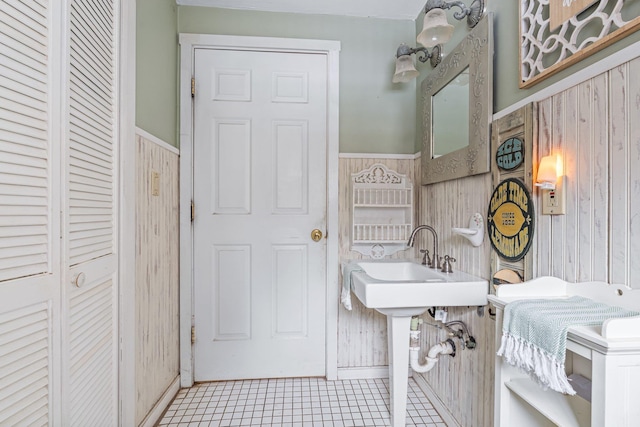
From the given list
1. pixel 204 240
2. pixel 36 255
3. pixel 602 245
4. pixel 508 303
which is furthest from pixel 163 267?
pixel 602 245

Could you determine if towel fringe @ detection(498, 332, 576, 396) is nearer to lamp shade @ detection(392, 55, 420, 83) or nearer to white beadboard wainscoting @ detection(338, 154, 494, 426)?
white beadboard wainscoting @ detection(338, 154, 494, 426)

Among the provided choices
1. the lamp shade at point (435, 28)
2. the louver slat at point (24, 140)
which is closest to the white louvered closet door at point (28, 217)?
the louver slat at point (24, 140)

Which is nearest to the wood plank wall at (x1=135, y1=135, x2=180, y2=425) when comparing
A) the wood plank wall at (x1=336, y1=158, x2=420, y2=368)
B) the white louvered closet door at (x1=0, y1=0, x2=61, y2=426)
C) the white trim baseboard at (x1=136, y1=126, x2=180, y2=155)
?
the white trim baseboard at (x1=136, y1=126, x2=180, y2=155)

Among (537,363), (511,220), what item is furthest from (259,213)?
(537,363)

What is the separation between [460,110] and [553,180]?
705 mm

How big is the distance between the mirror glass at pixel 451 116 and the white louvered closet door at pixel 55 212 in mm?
1507

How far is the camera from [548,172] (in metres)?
0.93

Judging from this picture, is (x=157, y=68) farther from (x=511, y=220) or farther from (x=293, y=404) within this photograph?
Result: (x=293, y=404)

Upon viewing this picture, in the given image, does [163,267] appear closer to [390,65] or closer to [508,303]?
[508,303]

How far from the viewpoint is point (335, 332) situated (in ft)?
6.64

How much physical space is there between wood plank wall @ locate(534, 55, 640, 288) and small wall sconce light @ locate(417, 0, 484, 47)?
61cm

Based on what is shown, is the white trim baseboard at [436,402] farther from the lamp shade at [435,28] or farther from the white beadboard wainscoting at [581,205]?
the lamp shade at [435,28]

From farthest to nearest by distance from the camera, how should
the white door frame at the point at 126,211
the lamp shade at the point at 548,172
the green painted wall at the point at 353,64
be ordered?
the green painted wall at the point at 353,64 → the white door frame at the point at 126,211 → the lamp shade at the point at 548,172

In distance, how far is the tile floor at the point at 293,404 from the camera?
5.32ft
